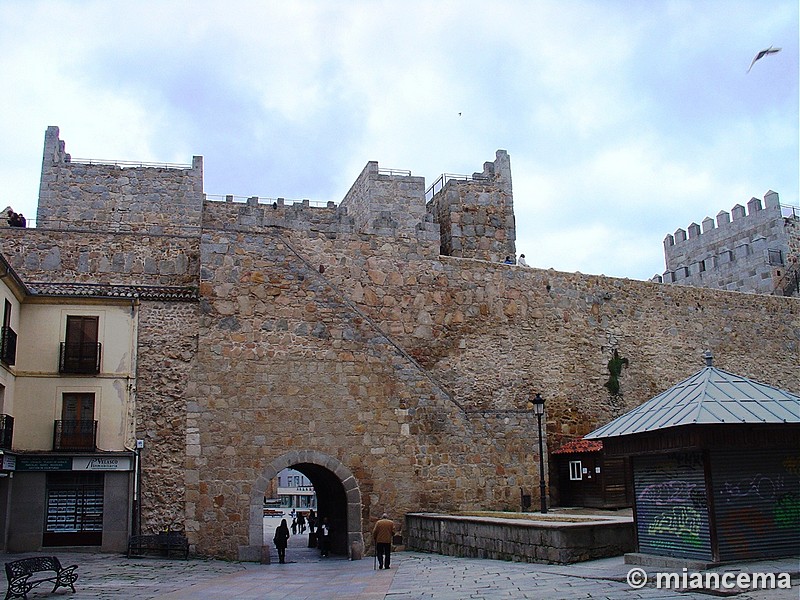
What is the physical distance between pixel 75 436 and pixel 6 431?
4.27 ft

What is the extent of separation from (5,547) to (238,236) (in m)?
7.85

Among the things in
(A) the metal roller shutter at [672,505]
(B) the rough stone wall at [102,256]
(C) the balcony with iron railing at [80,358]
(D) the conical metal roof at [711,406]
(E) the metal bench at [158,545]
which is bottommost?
(E) the metal bench at [158,545]

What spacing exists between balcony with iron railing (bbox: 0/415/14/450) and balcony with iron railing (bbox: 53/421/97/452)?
2.64 ft

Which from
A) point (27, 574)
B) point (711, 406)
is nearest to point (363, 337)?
point (27, 574)

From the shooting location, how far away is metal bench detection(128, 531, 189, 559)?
15.4m

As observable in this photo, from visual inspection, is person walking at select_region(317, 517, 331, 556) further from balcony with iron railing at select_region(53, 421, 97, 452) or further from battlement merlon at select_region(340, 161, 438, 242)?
battlement merlon at select_region(340, 161, 438, 242)

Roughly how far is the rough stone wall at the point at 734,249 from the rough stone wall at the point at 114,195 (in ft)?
64.5

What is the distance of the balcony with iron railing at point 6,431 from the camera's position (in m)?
15.3

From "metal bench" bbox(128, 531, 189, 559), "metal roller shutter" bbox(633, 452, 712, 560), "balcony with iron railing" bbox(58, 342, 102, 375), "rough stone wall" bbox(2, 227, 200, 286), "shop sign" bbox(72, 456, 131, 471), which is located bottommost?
"metal bench" bbox(128, 531, 189, 559)

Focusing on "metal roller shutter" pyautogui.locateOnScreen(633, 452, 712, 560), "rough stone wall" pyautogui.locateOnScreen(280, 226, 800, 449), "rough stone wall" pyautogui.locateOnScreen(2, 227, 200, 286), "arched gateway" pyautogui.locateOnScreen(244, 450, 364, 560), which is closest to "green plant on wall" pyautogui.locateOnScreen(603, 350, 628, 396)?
"rough stone wall" pyautogui.locateOnScreen(280, 226, 800, 449)

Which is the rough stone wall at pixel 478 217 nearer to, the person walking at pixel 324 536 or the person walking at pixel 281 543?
the person walking at pixel 324 536

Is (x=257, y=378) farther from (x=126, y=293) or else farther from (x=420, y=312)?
(x=420, y=312)

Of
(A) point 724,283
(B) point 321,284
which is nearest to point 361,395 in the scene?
(B) point 321,284

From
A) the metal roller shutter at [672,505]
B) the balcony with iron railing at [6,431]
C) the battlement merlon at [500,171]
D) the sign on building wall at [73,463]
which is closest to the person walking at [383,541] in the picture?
the metal roller shutter at [672,505]
